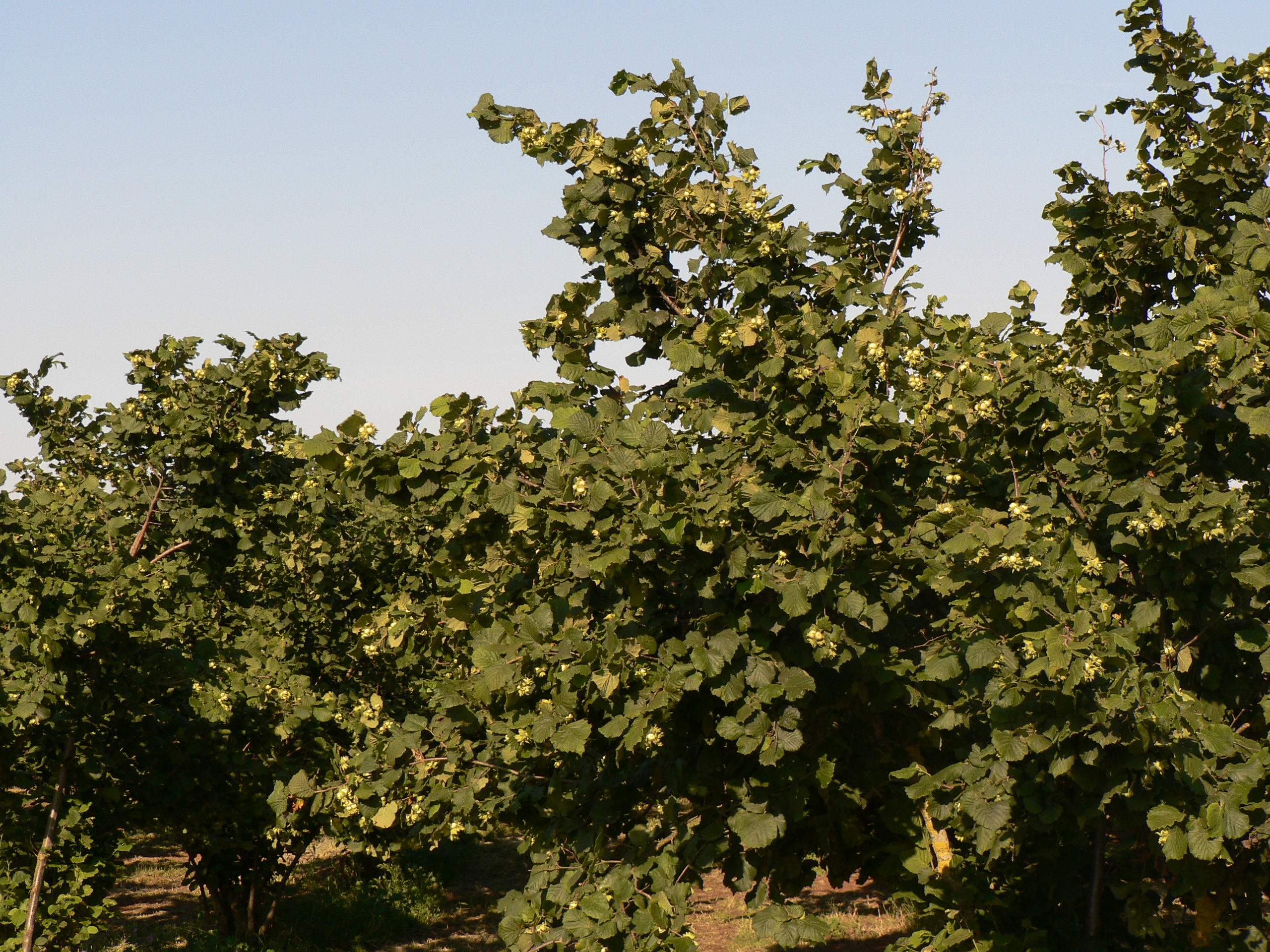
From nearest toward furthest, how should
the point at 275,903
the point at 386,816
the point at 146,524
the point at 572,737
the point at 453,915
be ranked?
the point at 572,737 < the point at 386,816 < the point at 146,524 < the point at 275,903 < the point at 453,915

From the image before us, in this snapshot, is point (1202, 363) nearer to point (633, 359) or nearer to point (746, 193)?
point (746, 193)

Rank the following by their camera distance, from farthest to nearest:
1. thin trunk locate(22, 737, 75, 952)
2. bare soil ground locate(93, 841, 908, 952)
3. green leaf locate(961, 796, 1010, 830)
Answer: bare soil ground locate(93, 841, 908, 952) < thin trunk locate(22, 737, 75, 952) < green leaf locate(961, 796, 1010, 830)

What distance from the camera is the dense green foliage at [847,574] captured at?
151 inches

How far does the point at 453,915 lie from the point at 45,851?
6.74 meters

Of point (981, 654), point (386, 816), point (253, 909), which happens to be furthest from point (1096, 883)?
point (253, 909)

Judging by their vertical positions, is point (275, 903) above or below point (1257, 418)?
below

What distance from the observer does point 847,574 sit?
13.7 feet

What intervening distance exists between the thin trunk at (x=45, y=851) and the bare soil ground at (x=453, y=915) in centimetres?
325

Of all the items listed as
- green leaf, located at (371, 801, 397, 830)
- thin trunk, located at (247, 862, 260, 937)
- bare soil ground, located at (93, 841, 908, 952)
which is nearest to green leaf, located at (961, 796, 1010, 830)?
green leaf, located at (371, 801, 397, 830)

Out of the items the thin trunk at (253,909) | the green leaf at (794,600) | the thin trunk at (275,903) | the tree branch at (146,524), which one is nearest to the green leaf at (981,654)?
the green leaf at (794,600)

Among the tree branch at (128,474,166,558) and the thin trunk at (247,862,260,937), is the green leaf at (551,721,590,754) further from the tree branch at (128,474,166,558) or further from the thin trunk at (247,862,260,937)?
the thin trunk at (247,862,260,937)

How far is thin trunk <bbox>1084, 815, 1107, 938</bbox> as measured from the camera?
456 cm

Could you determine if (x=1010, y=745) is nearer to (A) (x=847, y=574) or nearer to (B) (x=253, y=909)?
(A) (x=847, y=574)

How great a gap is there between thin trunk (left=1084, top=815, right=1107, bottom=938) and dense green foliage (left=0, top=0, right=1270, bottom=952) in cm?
4
